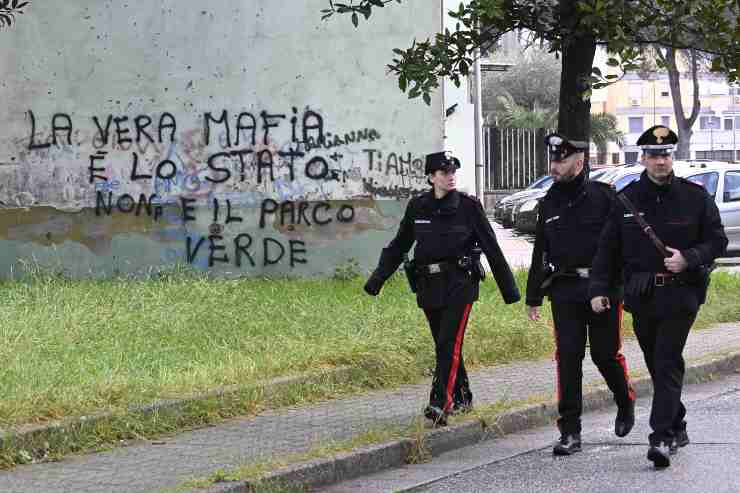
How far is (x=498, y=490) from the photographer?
23.2 ft

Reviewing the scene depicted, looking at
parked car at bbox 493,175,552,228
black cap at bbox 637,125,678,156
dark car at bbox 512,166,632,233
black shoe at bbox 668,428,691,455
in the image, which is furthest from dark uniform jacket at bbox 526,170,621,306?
parked car at bbox 493,175,552,228

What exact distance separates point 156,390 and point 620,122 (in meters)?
86.9

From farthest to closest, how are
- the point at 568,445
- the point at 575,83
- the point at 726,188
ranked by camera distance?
the point at 726,188 < the point at 575,83 < the point at 568,445

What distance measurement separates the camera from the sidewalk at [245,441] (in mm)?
7113

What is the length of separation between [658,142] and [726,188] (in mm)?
16119

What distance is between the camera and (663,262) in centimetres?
742

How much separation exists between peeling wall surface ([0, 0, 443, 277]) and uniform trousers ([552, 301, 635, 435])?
8.06 metres

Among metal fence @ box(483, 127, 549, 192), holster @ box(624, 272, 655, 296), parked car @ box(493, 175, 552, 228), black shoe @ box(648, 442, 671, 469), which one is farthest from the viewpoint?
metal fence @ box(483, 127, 549, 192)

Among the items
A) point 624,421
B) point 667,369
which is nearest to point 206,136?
point 624,421

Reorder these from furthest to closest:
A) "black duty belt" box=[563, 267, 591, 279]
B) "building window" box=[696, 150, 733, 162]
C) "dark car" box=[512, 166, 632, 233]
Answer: "building window" box=[696, 150, 733, 162]
"dark car" box=[512, 166, 632, 233]
"black duty belt" box=[563, 267, 591, 279]

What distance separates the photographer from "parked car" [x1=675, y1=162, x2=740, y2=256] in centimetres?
2277

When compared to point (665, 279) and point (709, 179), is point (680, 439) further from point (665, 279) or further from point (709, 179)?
point (709, 179)

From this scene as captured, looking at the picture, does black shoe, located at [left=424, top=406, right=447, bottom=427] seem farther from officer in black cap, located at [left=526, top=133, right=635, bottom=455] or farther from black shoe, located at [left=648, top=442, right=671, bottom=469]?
black shoe, located at [left=648, top=442, right=671, bottom=469]

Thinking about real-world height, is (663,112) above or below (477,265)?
above
